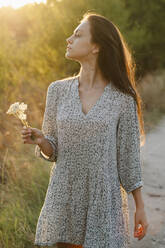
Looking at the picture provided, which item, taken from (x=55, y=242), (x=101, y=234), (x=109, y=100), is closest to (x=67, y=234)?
(x=55, y=242)

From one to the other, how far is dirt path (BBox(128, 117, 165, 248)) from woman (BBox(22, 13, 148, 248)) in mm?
1398

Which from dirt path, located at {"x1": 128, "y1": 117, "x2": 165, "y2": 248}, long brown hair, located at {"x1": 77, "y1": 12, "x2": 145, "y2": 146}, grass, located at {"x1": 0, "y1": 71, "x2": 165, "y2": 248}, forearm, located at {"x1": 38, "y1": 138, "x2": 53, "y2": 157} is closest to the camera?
forearm, located at {"x1": 38, "y1": 138, "x2": 53, "y2": 157}

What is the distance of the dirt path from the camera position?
326cm

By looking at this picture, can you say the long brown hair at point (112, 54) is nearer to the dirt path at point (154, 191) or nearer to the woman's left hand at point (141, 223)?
the woman's left hand at point (141, 223)

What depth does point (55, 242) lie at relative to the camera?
75.9 inches

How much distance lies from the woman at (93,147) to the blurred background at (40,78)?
38.5 inches

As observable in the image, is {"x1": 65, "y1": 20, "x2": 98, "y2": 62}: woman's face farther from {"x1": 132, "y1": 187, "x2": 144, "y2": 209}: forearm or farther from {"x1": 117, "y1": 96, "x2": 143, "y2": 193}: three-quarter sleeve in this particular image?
{"x1": 132, "y1": 187, "x2": 144, "y2": 209}: forearm

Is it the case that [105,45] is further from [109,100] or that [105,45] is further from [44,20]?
[44,20]

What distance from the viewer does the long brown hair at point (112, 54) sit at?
1.94 meters

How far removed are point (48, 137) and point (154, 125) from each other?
22.3 feet

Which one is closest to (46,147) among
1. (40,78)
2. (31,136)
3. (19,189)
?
A: (31,136)

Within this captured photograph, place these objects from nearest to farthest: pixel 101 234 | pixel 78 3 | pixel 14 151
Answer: pixel 101 234, pixel 14 151, pixel 78 3

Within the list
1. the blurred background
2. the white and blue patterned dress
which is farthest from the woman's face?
the blurred background

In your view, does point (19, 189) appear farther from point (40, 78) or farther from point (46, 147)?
point (40, 78)
